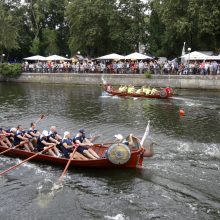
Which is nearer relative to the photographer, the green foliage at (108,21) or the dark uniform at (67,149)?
the dark uniform at (67,149)

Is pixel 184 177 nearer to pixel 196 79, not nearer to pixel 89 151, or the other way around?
pixel 89 151

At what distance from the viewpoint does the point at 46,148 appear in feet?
65.3

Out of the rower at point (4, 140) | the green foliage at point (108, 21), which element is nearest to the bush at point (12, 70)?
the green foliage at point (108, 21)

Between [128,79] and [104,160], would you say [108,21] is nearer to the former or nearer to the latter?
[128,79]

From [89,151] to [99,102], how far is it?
61.7 feet

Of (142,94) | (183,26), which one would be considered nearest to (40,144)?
(142,94)

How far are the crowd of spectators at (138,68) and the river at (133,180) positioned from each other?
1479 centimetres

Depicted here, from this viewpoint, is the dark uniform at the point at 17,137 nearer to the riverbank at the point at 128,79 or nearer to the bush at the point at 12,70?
the riverbank at the point at 128,79

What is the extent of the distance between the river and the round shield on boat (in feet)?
2.17

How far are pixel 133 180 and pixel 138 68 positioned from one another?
32882mm

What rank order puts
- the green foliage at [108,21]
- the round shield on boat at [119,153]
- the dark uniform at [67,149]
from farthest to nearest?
the green foliage at [108,21] → the dark uniform at [67,149] → the round shield on boat at [119,153]

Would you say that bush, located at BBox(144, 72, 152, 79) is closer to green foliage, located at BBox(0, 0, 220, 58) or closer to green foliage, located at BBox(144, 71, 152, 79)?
green foliage, located at BBox(144, 71, 152, 79)

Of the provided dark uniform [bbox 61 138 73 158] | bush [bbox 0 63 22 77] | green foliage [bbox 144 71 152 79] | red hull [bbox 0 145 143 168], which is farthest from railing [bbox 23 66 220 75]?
dark uniform [bbox 61 138 73 158]

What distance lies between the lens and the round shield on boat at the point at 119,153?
1848 cm
